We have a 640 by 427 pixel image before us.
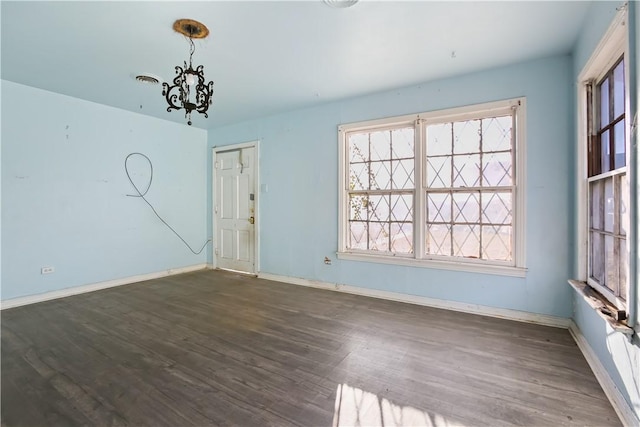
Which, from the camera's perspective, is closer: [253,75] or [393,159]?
[253,75]

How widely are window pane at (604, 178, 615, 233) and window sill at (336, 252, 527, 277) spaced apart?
99 cm

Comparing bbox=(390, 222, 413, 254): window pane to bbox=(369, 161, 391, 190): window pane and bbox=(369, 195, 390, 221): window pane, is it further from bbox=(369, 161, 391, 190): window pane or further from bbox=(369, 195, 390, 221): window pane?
bbox=(369, 161, 391, 190): window pane

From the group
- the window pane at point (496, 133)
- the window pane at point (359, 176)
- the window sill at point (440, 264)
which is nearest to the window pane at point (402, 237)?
the window sill at point (440, 264)

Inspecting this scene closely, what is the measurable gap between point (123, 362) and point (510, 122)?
13.9 feet

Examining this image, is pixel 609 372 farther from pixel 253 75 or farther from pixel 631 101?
pixel 253 75

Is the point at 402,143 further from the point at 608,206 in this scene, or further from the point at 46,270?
the point at 46,270

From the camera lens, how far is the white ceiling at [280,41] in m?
2.20

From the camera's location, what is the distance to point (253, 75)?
10.8ft

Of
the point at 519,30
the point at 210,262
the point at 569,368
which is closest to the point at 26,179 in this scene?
the point at 210,262

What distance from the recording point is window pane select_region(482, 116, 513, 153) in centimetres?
313

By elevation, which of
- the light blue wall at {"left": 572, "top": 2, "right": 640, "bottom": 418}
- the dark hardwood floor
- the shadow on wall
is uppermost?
the light blue wall at {"left": 572, "top": 2, "right": 640, "bottom": 418}

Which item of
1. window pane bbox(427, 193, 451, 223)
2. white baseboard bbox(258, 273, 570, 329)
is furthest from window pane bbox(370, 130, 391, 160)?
white baseboard bbox(258, 273, 570, 329)

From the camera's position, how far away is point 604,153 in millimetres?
2262

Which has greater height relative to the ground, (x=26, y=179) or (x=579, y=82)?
(x=579, y=82)
